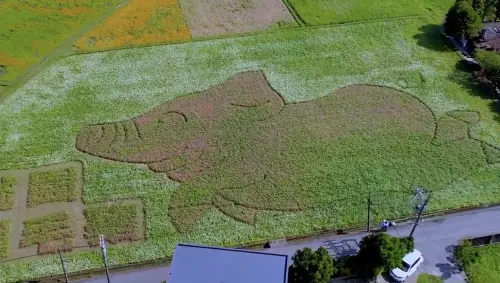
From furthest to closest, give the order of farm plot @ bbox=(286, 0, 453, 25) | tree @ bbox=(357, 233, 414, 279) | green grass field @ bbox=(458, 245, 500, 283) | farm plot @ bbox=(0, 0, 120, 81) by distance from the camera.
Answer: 1. farm plot @ bbox=(286, 0, 453, 25)
2. farm plot @ bbox=(0, 0, 120, 81)
3. green grass field @ bbox=(458, 245, 500, 283)
4. tree @ bbox=(357, 233, 414, 279)

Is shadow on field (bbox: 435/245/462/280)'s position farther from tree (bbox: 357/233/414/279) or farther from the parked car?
tree (bbox: 357/233/414/279)

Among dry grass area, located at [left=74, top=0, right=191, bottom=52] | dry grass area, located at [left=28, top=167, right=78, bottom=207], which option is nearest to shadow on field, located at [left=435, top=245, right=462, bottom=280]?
dry grass area, located at [left=28, top=167, right=78, bottom=207]

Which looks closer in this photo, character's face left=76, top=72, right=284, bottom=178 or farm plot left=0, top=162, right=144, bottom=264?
farm plot left=0, top=162, right=144, bottom=264

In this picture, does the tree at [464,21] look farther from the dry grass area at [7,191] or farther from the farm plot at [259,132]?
the dry grass area at [7,191]

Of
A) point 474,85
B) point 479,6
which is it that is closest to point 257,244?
point 474,85

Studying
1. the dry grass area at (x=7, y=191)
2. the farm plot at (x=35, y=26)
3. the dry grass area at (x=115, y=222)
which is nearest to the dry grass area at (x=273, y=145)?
the dry grass area at (x=115, y=222)

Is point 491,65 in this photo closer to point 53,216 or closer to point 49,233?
point 53,216

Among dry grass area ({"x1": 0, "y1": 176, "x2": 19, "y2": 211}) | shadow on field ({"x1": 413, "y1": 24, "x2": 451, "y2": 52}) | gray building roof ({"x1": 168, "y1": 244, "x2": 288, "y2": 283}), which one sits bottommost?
dry grass area ({"x1": 0, "y1": 176, "x2": 19, "y2": 211})
